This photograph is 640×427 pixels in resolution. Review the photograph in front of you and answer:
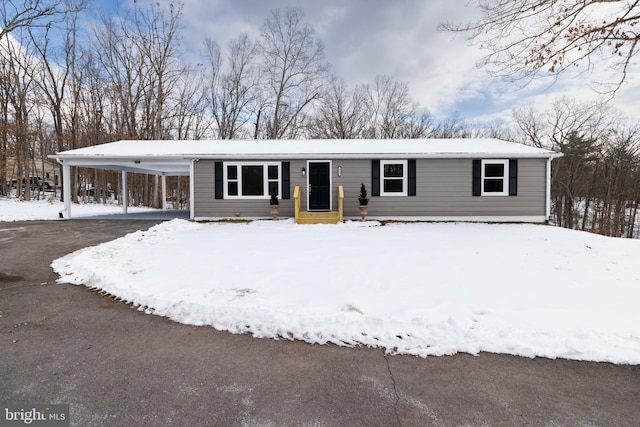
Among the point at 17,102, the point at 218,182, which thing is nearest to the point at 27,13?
the point at 17,102

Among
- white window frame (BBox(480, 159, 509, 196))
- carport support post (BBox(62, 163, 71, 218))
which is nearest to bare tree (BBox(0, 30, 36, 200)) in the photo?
carport support post (BBox(62, 163, 71, 218))

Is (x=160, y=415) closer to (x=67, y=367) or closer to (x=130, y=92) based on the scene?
(x=67, y=367)

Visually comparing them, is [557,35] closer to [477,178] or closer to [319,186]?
→ [477,178]

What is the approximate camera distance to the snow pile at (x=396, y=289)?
2916 mm

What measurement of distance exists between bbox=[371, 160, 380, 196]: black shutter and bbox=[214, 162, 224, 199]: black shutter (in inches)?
216

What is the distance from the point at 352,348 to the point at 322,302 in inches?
36.2

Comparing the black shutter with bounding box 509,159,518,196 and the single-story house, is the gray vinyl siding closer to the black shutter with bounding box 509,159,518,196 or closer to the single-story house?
the single-story house

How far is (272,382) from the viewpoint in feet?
7.39

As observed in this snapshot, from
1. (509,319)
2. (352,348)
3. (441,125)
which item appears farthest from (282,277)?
(441,125)

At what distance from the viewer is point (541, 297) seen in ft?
12.6

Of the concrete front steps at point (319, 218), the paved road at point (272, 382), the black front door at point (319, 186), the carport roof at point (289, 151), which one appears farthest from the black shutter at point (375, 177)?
the paved road at point (272, 382)

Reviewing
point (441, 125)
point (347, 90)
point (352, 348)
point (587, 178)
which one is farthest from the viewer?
point (441, 125)
